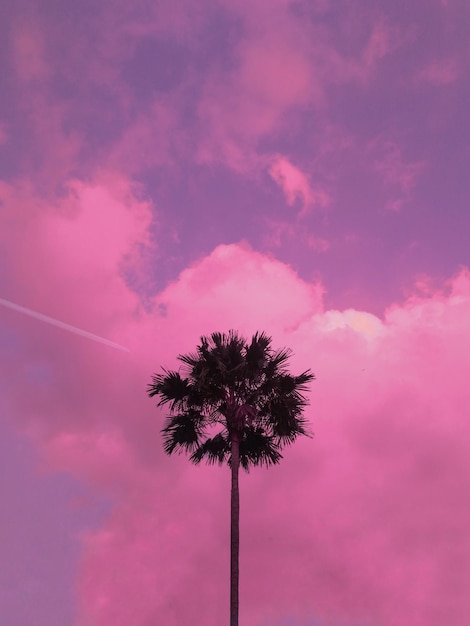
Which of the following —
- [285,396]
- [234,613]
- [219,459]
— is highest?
[285,396]

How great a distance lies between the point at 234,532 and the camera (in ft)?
86.8

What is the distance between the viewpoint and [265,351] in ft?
101

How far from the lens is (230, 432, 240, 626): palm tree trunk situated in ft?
81.6

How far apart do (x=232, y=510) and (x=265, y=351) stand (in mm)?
7549

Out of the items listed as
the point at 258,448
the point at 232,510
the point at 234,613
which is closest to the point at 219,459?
the point at 258,448

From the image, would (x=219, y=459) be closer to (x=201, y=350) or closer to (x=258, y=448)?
(x=258, y=448)

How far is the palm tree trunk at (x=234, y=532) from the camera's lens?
24867 mm

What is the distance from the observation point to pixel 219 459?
30.8 m

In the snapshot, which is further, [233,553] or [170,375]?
[170,375]

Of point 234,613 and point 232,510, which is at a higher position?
point 232,510

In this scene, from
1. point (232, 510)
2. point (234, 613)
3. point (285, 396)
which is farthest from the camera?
point (285, 396)

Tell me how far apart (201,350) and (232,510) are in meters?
7.58

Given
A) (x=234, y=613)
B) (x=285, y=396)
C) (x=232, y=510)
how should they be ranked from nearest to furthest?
1. (x=234, y=613)
2. (x=232, y=510)
3. (x=285, y=396)

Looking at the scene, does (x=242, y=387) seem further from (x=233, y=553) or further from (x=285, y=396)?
(x=233, y=553)
